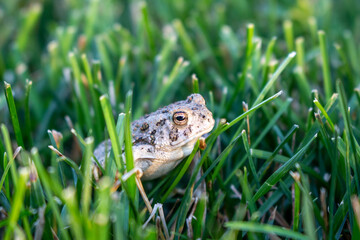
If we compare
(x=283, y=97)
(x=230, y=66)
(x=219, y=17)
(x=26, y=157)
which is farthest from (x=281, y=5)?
(x=26, y=157)

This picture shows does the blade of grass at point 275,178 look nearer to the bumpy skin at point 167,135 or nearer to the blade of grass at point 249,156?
the blade of grass at point 249,156

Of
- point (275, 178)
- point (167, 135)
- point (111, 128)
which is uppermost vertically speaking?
point (111, 128)

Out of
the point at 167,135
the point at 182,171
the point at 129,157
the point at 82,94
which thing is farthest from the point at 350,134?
the point at 82,94

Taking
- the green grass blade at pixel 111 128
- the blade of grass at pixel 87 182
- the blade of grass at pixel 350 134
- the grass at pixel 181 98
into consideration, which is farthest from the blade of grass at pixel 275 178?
the blade of grass at pixel 87 182

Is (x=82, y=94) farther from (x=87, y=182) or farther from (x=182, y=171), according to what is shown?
(x=87, y=182)

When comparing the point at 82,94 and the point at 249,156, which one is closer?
the point at 249,156

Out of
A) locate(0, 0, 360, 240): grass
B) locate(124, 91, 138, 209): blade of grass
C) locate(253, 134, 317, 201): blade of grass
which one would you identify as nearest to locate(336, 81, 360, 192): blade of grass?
locate(0, 0, 360, 240): grass
